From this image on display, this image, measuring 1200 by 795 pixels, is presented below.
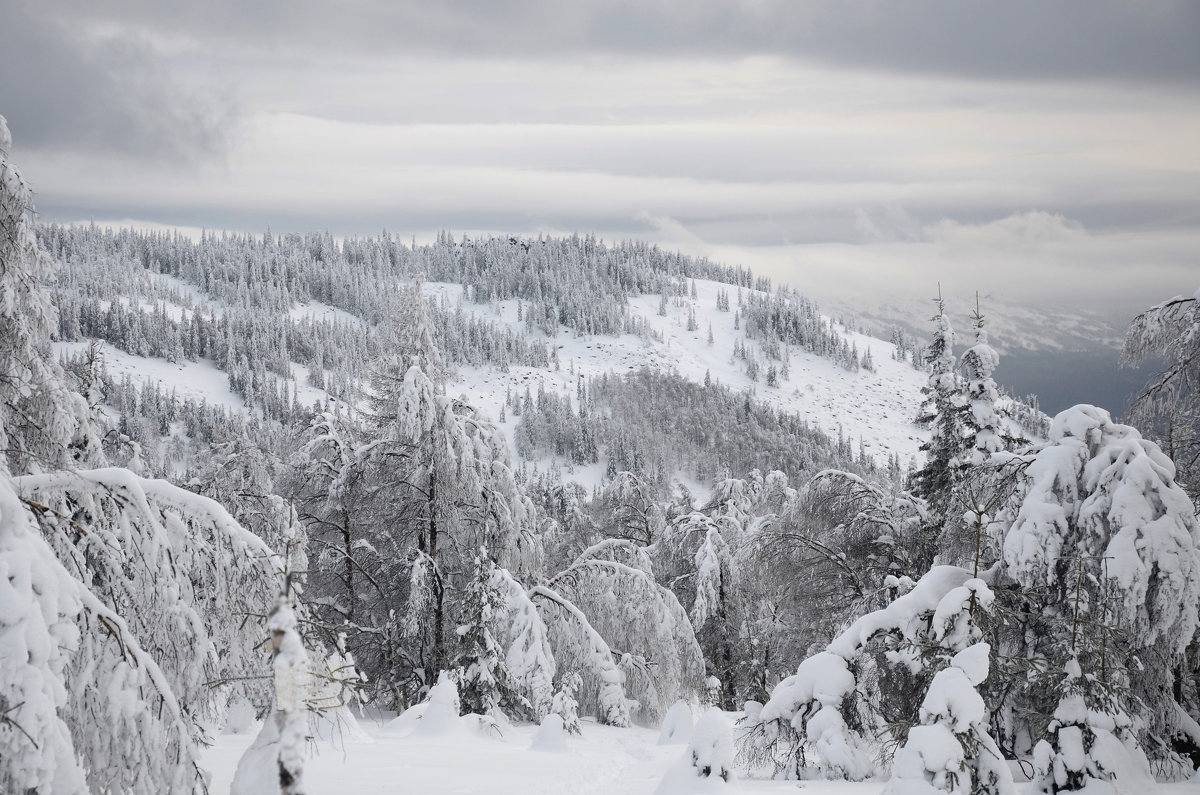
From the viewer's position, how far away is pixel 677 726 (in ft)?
43.9

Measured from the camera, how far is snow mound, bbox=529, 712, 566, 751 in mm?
12133

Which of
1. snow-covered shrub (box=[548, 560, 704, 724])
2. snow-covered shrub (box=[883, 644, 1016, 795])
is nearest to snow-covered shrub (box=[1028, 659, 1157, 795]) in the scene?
snow-covered shrub (box=[883, 644, 1016, 795])

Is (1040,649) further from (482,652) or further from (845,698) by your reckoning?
(482,652)

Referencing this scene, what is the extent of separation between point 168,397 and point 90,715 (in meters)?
168

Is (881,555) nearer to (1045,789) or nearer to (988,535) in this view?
(988,535)

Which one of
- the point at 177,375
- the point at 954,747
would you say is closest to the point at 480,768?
the point at 954,747

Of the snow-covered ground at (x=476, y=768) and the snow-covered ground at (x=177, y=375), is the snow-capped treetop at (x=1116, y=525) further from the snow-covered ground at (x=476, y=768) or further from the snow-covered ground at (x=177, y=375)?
the snow-covered ground at (x=177, y=375)

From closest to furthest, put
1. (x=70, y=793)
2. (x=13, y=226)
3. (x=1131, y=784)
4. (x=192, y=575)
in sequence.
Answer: (x=70, y=793) < (x=192, y=575) < (x=1131, y=784) < (x=13, y=226)

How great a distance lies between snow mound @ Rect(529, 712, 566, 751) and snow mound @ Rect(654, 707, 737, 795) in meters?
4.47

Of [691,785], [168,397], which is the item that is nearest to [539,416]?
[168,397]

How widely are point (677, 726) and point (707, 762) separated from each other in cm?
584

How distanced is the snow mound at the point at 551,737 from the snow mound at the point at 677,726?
71.7 inches

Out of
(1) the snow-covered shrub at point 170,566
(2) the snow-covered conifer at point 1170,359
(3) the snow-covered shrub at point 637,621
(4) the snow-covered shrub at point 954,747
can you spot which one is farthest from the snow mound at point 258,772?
(3) the snow-covered shrub at point 637,621

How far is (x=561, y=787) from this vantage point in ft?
31.1
